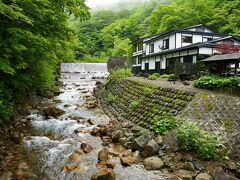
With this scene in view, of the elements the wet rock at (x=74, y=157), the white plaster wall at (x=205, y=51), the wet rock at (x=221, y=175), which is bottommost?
the wet rock at (x=74, y=157)

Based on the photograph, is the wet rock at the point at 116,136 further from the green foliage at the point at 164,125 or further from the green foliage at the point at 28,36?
the green foliage at the point at 28,36

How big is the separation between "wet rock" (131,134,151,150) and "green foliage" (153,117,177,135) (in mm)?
567

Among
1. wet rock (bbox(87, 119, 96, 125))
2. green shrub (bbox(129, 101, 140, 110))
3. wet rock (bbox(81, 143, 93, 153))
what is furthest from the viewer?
green shrub (bbox(129, 101, 140, 110))

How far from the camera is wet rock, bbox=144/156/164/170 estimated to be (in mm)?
8508

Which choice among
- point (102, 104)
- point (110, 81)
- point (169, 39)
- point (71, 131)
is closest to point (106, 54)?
point (169, 39)

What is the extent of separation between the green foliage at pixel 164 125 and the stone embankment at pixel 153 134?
272 millimetres

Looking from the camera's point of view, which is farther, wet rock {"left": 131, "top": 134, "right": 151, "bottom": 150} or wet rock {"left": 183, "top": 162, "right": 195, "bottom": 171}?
wet rock {"left": 131, "top": 134, "right": 151, "bottom": 150}

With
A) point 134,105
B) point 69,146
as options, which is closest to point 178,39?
point 134,105

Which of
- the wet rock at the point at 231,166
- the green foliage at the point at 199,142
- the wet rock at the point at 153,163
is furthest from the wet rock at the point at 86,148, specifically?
the wet rock at the point at 231,166

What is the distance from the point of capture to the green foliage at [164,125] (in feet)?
34.0

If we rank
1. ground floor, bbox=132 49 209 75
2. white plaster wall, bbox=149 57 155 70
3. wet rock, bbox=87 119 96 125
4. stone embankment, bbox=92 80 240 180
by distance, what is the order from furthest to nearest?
white plaster wall, bbox=149 57 155 70 < ground floor, bbox=132 49 209 75 < wet rock, bbox=87 119 96 125 < stone embankment, bbox=92 80 240 180

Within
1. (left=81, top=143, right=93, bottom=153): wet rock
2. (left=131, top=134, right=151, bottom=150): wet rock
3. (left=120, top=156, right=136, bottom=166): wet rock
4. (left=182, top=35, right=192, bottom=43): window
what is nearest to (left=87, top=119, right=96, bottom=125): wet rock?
(left=81, top=143, right=93, bottom=153): wet rock

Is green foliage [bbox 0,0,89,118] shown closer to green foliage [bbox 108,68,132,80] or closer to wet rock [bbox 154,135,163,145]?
wet rock [bbox 154,135,163,145]

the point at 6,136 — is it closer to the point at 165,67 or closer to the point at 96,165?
the point at 96,165
